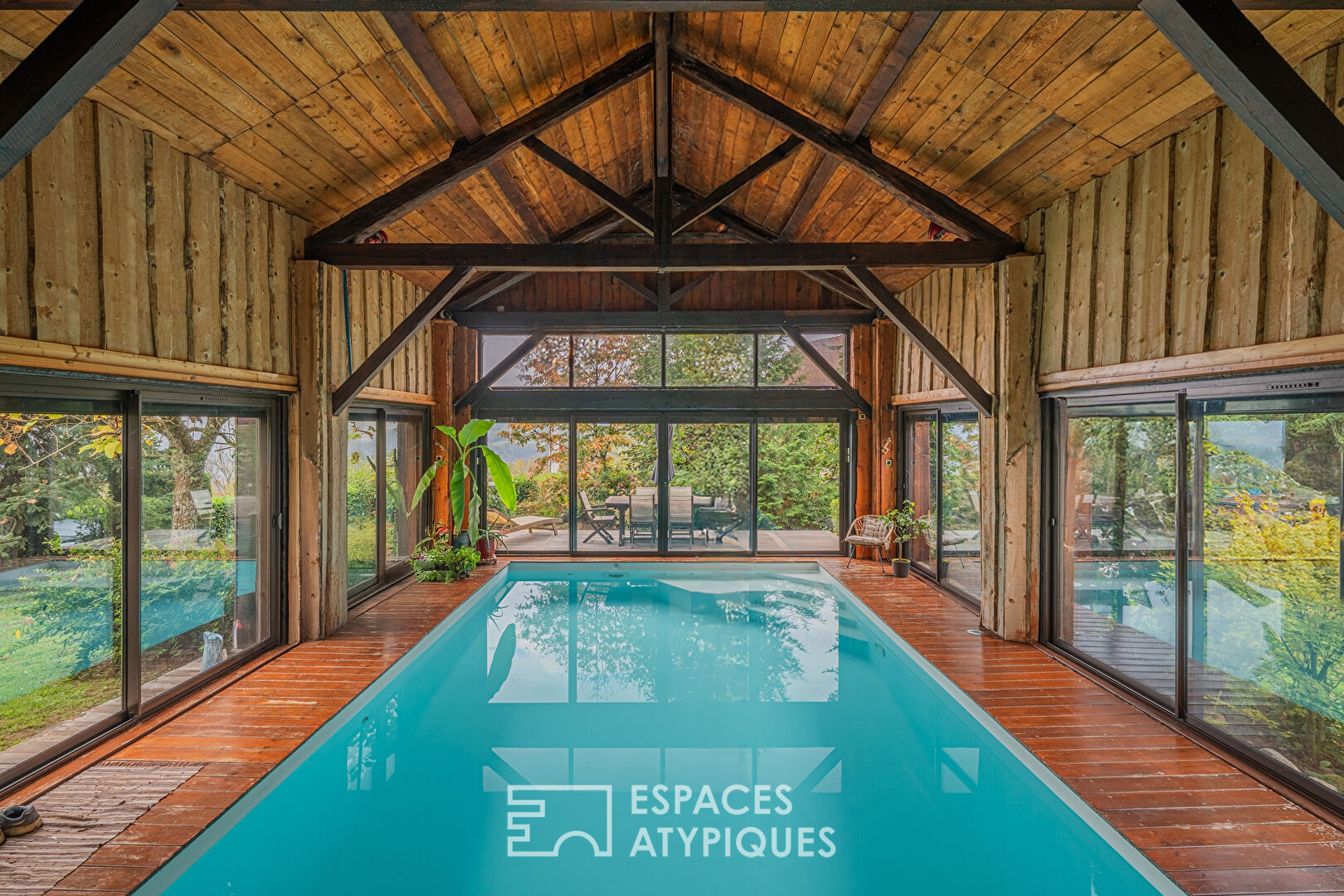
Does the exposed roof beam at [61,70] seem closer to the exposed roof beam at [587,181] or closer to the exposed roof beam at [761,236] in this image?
the exposed roof beam at [587,181]

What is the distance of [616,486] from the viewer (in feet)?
31.7

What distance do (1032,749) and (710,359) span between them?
21.4ft

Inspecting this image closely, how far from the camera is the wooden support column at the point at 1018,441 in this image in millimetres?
5496

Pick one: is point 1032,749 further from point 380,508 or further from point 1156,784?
point 380,508

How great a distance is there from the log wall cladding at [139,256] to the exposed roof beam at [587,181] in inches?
79.1

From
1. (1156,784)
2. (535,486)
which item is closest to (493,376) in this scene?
(535,486)

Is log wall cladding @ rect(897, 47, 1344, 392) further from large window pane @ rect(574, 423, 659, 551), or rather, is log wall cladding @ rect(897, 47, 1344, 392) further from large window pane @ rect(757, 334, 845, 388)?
large window pane @ rect(574, 423, 659, 551)

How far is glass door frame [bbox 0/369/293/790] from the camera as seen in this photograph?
11.2 feet

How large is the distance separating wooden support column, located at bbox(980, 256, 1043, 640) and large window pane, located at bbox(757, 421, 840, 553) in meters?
3.93

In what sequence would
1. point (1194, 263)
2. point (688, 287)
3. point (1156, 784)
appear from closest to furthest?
point (1156, 784), point (1194, 263), point (688, 287)

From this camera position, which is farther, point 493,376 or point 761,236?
point 493,376

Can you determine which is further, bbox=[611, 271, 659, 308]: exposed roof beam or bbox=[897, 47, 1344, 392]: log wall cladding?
bbox=[611, 271, 659, 308]: exposed roof beam

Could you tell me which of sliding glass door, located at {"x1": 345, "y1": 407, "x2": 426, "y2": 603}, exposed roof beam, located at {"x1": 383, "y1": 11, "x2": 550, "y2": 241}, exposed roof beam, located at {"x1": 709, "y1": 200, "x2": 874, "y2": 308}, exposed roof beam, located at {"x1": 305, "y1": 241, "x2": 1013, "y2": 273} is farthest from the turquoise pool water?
exposed roof beam, located at {"x1": 709, "y1": 200, "x2": 874, "y2": 308}

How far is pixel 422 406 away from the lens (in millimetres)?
8789
